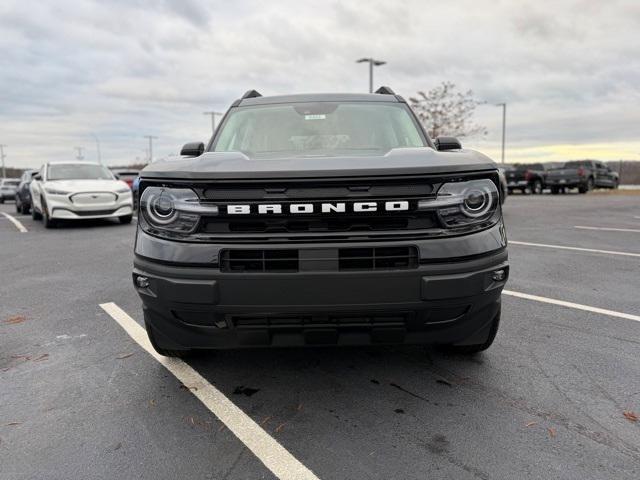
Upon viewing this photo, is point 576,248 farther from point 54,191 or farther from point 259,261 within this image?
point 54,191

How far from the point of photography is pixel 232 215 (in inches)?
96.0

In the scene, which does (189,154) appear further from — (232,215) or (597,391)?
(597,391)

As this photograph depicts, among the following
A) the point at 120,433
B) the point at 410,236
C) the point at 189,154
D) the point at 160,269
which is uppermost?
the point at 189,154

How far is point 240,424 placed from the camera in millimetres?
2584

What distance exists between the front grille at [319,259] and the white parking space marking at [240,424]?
2.63ft

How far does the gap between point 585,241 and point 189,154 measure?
7170mm

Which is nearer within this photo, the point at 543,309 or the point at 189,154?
the point at 189,154

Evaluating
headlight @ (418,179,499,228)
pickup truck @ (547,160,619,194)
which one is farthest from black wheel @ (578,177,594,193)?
headlight @ (418,179,499,228)

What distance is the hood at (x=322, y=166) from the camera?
240 cm

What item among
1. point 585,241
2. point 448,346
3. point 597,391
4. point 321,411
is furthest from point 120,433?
point 585,241

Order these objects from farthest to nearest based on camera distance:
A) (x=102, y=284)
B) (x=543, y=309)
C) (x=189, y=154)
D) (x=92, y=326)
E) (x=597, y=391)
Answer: (x=102, y=284), (x=543, y=309), (x=92, y=326), (x=189, y=154), (x=597, y=391)

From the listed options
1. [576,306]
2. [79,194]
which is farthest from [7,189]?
[576,306]

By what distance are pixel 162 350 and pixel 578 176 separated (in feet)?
85.7

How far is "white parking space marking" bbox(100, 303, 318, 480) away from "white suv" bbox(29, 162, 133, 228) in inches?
352
